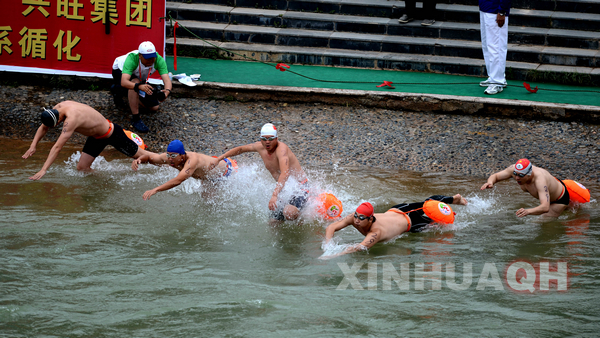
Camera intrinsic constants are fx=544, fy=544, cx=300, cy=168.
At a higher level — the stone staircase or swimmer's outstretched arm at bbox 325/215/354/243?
the stone staircase

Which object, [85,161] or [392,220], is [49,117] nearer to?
[85,161]

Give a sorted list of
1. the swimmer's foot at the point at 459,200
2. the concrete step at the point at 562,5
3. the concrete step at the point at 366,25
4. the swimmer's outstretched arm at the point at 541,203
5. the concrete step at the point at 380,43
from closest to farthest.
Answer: the swimmer's outstretched arm at the point at 541,203 → the swimmer's foot at the point at 459,200 → the concrete step at the point at 380,43 → the concrete step at the point at 366,25 → the concrete step at the point at 562,5

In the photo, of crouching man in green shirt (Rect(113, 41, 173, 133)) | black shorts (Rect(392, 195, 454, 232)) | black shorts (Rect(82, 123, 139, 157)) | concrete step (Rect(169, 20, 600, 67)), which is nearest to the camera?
black shorts (Rect(392, 195, 454, 232))

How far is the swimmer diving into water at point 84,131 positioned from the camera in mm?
7785

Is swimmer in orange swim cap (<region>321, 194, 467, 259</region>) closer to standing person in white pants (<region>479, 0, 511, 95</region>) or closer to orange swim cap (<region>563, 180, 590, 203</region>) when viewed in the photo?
orange swim cap (<region>563, 180, 590, 203</region>)

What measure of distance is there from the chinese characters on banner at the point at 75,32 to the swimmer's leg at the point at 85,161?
261 centimetres

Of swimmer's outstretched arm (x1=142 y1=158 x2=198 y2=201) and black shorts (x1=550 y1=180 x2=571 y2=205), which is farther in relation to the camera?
black shorts (x1=550 y1=180 x2=571 y2=205)

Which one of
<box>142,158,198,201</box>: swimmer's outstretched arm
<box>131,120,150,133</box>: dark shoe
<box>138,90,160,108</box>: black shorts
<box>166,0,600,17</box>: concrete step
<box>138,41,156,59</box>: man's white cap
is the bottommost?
<box>142,158,198,201</box>: swimmer's outstretched arm

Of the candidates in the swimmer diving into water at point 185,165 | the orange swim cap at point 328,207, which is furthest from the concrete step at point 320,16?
the orange swim cap at point 328,207

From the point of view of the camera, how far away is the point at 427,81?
36.9 ft

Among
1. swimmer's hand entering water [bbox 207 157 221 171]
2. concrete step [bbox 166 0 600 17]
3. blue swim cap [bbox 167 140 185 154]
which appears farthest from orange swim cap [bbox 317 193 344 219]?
concrete step [bbox 166 0 600 17]

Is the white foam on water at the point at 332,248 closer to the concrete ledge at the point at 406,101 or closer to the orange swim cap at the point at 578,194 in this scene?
the orange swim cap at the point at 578,194

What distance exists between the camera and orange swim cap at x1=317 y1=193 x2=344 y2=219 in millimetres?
7309

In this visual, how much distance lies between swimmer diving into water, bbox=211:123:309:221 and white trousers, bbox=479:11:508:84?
5104 millimetres
